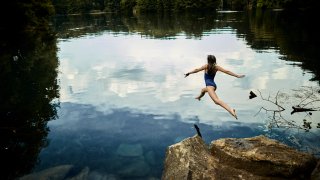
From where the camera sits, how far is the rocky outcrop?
8.88 metres

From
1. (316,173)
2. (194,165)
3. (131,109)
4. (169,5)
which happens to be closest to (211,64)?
(194,165)

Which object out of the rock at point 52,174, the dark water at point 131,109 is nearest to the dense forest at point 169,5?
the dark water at point 131,109

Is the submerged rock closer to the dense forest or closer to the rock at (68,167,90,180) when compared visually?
the rock at (68,167,90,180)

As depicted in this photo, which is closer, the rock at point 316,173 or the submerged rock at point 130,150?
the rock at point 316,173

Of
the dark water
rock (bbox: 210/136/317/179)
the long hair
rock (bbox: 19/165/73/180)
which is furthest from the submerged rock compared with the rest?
the long hair

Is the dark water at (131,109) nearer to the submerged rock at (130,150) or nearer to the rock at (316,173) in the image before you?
the submerged rock at (130,150)

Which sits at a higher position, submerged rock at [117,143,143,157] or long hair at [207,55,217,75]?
long hair at [207,55,217,75]

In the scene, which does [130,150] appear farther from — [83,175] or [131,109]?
[131,109]

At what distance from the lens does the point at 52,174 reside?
36.5 feet

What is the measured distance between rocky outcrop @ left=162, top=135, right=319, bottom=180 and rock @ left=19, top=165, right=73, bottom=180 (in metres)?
3.60

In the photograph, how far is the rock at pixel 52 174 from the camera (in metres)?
11.0

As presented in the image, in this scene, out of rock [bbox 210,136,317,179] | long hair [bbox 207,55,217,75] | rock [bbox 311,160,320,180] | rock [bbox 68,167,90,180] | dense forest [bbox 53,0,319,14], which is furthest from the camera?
dense forest [bbox 53,0,319,14]

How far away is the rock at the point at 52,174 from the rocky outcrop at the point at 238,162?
360 centimetres

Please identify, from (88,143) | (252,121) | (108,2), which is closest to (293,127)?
(252,121)
